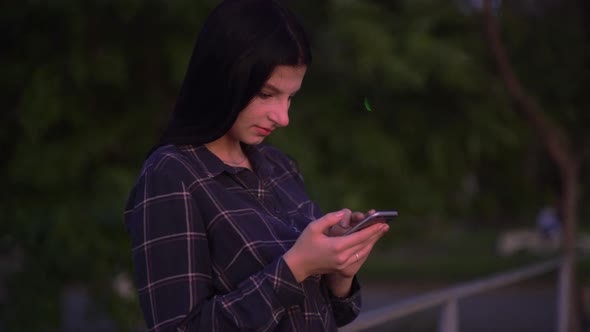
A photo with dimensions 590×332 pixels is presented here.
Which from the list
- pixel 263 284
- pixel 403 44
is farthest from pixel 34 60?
pixel 263 284

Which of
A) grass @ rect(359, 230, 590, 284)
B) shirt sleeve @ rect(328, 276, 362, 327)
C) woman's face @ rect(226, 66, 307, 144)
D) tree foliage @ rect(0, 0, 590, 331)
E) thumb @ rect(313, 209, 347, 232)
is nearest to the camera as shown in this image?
thumb @ rect(313, 209, 347, 232)

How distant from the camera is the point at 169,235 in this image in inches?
45.2

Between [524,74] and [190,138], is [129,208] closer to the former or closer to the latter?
[190,138]

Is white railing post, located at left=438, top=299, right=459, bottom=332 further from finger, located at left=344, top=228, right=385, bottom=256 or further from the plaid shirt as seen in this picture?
finger, located at left=344, top=228, right=385, bottom=256

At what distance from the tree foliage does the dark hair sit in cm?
207

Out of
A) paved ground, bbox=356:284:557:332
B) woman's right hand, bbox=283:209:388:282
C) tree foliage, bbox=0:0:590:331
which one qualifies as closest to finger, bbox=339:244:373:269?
woman's right hand, bbox=283:209:388:282

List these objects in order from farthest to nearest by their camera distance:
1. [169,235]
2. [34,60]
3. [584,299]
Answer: [584,299], [34,60], [169,235]

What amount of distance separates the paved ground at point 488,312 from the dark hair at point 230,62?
1.90 m

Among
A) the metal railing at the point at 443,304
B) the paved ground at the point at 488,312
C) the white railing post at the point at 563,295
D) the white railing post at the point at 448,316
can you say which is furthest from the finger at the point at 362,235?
the white railing post at the point at 563,295

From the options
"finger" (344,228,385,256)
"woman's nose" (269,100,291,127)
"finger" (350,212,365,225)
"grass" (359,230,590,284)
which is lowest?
"grass" (359,230,590,284)

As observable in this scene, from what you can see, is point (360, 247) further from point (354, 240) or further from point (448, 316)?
point (448, 316)

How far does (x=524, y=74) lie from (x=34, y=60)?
9.51 ft

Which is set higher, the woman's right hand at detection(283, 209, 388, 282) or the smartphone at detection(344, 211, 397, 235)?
the smartphone at detection(344, 211, 397, 235)

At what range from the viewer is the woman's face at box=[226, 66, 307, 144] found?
1.25 metres
